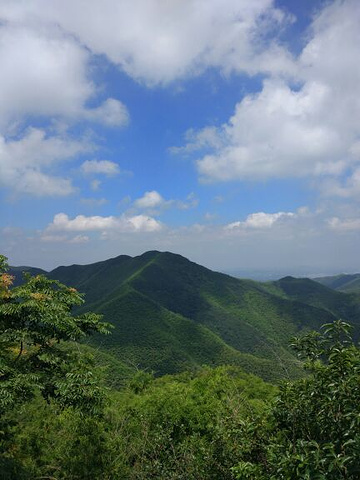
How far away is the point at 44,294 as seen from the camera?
1294 cm

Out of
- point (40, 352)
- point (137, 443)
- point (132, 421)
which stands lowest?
point (132, 421)

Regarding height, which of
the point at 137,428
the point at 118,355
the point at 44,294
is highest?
the point at 44,294

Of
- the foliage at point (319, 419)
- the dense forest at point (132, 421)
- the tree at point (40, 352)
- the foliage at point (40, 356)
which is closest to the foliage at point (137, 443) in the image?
the dense forest at point (132, 421)

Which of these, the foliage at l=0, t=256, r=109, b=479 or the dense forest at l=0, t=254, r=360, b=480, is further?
the foliage at l=0, t=256, r=109, b=479

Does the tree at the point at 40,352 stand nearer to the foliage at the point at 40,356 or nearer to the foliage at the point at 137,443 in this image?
the foliage at the point at 40,356

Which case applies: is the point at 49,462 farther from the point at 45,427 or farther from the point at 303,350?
the point at 303,350

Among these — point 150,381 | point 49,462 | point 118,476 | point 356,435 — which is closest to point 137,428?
point 49,462

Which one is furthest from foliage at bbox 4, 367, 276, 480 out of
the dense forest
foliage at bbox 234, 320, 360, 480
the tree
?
the tree

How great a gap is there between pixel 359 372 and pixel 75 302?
33.4 feet

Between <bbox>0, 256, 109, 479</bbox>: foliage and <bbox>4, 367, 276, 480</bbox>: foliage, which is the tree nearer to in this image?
<bbox>0, 256, 109, 479</bbox>: foliage

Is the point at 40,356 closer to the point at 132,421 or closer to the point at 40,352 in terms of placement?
the point at 40,352

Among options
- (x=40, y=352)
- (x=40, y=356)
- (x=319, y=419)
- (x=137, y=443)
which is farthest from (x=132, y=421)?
(x=319, y=419)

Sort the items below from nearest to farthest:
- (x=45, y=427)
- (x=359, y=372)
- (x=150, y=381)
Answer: (x=359, y=372) → (x=45, y=427) → (x=150, y=381)

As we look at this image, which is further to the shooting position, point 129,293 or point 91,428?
point 129,293
